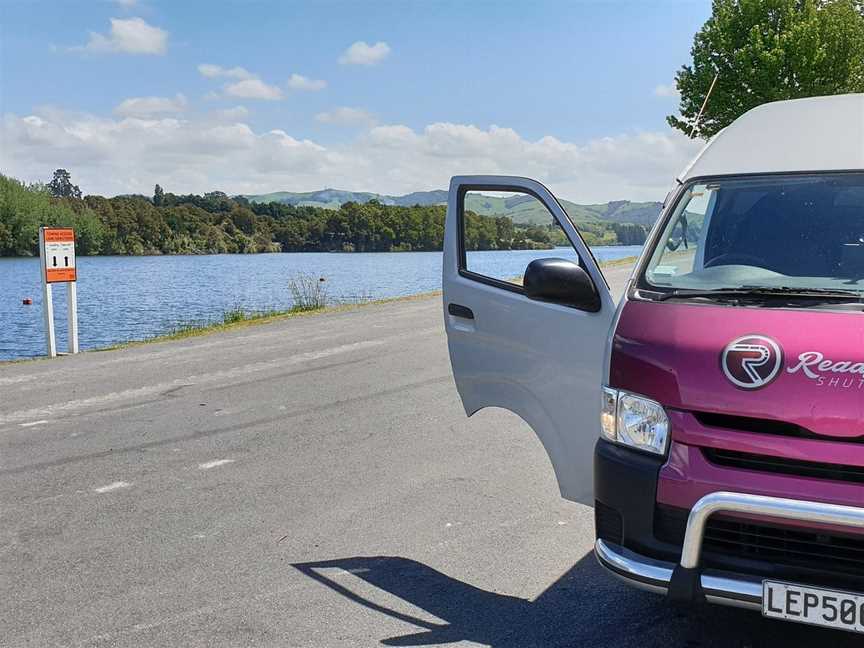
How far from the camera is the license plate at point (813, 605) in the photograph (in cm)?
305

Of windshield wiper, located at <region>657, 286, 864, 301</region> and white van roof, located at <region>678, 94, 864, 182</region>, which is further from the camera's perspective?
white van roof, located at <region>678, 94, 864, 182</region>

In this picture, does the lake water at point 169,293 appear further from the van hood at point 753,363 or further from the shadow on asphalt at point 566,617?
the shadow on asphalt at point 566,617

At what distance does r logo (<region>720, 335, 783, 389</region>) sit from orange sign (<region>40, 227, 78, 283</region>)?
12106 millimetres

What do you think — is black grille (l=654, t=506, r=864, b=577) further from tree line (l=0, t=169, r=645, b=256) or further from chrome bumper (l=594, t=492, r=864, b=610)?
tree line (l=0, t=169, r=645, b=256)

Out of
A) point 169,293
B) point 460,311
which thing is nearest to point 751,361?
point 460,311

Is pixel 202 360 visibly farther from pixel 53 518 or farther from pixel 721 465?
pixel 721 465

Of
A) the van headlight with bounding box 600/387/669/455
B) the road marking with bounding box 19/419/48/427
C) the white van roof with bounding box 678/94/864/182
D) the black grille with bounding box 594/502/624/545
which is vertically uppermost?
the white van roof with bounding box 678/94/864/182

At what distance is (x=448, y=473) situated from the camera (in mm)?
6473

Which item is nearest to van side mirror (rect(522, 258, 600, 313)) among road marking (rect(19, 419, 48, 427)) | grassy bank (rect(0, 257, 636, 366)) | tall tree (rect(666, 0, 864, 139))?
road marking (rect(19, 419, 48, 427))

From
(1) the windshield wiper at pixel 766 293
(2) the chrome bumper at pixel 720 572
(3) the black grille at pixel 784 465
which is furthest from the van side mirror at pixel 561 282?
(2) the chrome bumper at pixel 720 572

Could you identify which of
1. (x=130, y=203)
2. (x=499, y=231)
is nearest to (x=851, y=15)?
(x=499, y=231)

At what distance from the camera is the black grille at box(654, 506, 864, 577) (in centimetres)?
310

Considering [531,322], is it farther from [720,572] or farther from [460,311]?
[720,572]

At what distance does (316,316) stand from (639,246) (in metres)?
14.3
